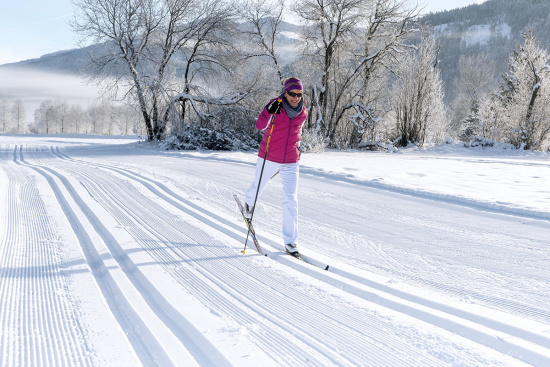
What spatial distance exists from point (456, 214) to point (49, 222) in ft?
18.9

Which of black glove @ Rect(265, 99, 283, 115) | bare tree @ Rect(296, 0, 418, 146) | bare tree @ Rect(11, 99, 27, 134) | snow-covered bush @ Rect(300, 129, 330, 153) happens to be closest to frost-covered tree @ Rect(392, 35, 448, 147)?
bare tree @ Rect(296, 0, 418, 146)

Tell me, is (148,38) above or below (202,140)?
above

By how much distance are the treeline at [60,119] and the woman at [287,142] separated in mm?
85939

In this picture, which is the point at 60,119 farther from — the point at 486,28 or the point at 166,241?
the point at 486,28

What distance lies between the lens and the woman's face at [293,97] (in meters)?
3.94

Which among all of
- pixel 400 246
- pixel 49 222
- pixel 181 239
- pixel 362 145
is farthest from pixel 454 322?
pixel 362 145

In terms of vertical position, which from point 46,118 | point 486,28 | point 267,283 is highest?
point 486,28

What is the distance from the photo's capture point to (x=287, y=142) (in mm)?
4141

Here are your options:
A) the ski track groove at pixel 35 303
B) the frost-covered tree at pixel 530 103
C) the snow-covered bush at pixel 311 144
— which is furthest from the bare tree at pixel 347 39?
the ski track groove at pixel 35 303

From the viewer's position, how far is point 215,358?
210cm

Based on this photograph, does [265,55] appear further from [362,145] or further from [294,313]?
[294,313]

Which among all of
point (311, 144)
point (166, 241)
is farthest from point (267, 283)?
point (311, 144)

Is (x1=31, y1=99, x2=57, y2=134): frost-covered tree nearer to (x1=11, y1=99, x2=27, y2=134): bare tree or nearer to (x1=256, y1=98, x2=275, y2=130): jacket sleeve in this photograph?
(x1=11, y1=99, x2=27, y2=134): bare tree

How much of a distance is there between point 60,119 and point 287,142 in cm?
10465
